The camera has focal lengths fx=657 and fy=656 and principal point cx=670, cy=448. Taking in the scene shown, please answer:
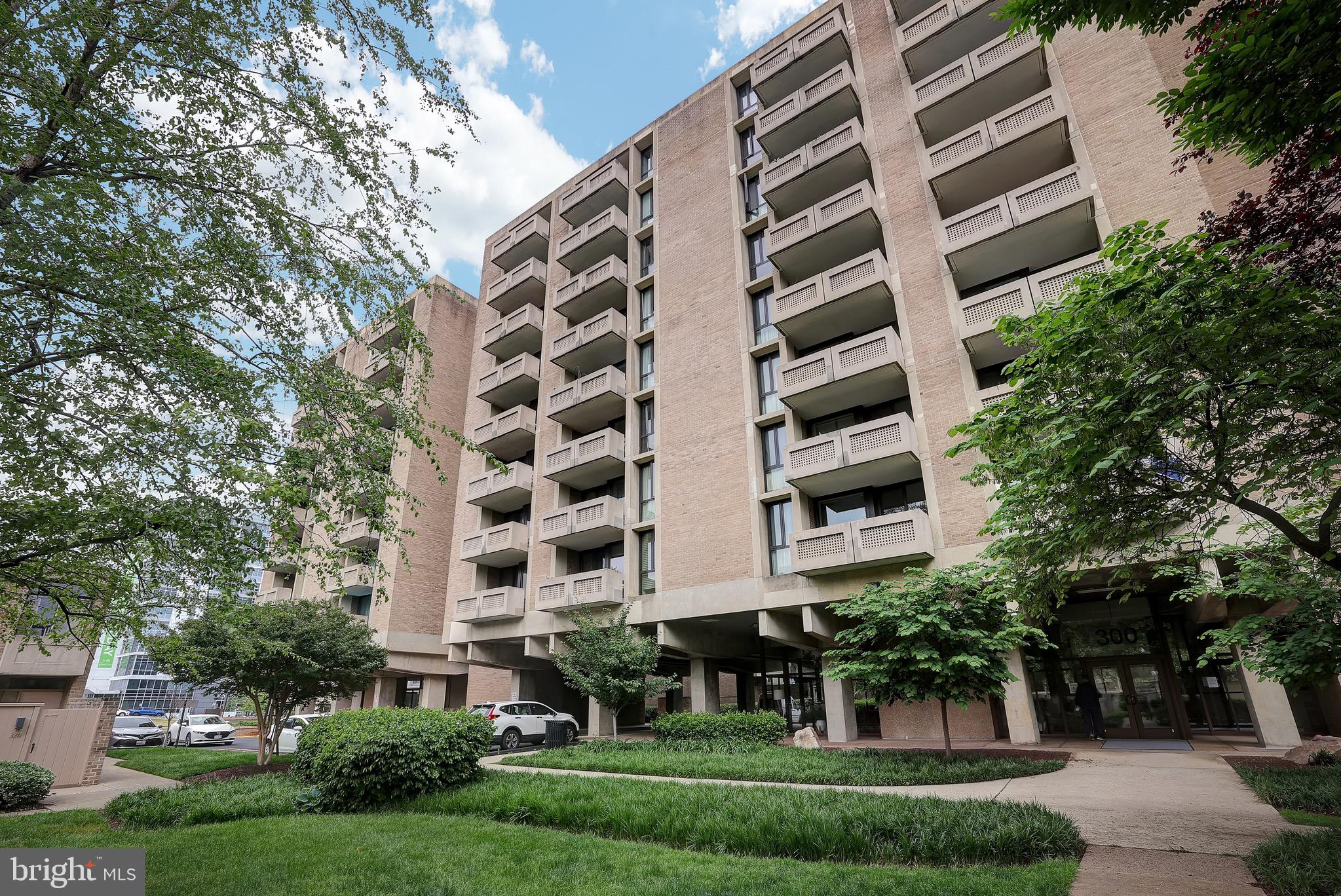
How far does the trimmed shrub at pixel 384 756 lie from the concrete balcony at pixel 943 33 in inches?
930

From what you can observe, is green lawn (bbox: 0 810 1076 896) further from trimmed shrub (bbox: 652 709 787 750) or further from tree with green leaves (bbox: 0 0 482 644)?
trimmed shrub (bbox: 652 709 787 750)

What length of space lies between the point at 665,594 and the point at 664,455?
479cm

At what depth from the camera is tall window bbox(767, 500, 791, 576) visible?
20047 mm

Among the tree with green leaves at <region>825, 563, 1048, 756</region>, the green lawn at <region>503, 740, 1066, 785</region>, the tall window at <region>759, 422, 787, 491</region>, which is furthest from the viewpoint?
the tall window at <region>759, 422, 787, 491</region>

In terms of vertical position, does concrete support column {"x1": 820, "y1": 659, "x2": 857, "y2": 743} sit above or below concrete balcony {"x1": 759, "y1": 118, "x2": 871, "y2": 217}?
below

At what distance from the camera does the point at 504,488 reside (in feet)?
90.8

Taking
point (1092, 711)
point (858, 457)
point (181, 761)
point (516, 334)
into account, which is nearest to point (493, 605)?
point (181, 761)

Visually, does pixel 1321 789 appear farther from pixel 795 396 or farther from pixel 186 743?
pixel 186 743

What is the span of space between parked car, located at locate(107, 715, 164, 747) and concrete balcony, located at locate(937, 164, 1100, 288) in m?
39.2

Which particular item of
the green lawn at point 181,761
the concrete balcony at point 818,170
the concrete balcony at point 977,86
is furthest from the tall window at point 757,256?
the green lawn at point 181,761

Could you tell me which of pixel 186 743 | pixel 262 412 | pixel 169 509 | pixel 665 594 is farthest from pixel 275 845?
pixel 186 743

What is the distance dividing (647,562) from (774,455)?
6.13 meters

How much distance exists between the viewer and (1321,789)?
798 cm

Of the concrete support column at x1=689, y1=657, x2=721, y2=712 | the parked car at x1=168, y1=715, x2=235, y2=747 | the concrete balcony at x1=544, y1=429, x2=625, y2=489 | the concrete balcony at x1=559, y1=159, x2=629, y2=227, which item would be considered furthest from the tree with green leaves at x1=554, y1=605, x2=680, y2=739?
the parked car at x1=168, y1=715, x2=235, y2=747
